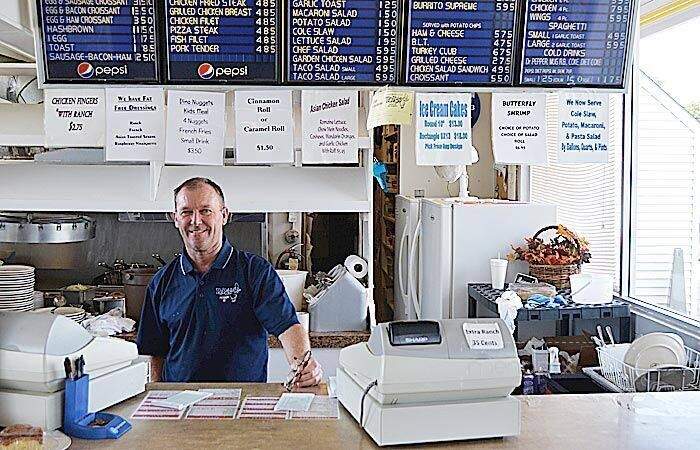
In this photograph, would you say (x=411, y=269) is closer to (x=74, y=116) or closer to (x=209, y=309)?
(x=209, y=309)

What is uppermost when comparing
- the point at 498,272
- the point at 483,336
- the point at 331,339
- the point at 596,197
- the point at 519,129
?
the point at 519,129

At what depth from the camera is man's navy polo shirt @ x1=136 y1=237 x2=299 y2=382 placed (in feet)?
9.98

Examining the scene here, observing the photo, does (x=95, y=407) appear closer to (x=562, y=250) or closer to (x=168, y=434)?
(x=168, y=434)

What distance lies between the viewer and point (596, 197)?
187 inches

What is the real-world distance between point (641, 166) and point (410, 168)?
108 inches

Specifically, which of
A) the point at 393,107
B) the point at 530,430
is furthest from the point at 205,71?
the point at 530,430

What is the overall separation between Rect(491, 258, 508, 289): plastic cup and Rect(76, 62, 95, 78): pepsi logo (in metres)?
2.74

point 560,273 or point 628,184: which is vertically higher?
point 628,184

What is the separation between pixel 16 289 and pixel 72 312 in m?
0.37

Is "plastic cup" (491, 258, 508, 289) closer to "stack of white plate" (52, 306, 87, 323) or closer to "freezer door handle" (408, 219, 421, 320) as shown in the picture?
"freezer door handle" (408, 219, 421, 320)

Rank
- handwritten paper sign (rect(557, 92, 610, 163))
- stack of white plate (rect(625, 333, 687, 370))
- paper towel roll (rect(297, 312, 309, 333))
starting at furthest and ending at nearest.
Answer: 1. paper towel roll (rect(297, 312, 309, 333))
2. stack of white plate (rect(625, 333, 687, 370))
3. handwritten paper sign (rect(557, 92, 610, 163))

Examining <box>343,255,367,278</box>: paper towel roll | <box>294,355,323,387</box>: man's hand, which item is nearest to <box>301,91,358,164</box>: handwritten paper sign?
<box>294,355,323,387</box>: man's hand

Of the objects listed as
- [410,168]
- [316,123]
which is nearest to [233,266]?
[316,123]

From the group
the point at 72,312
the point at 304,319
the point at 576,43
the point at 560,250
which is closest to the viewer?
the point at 576,43
